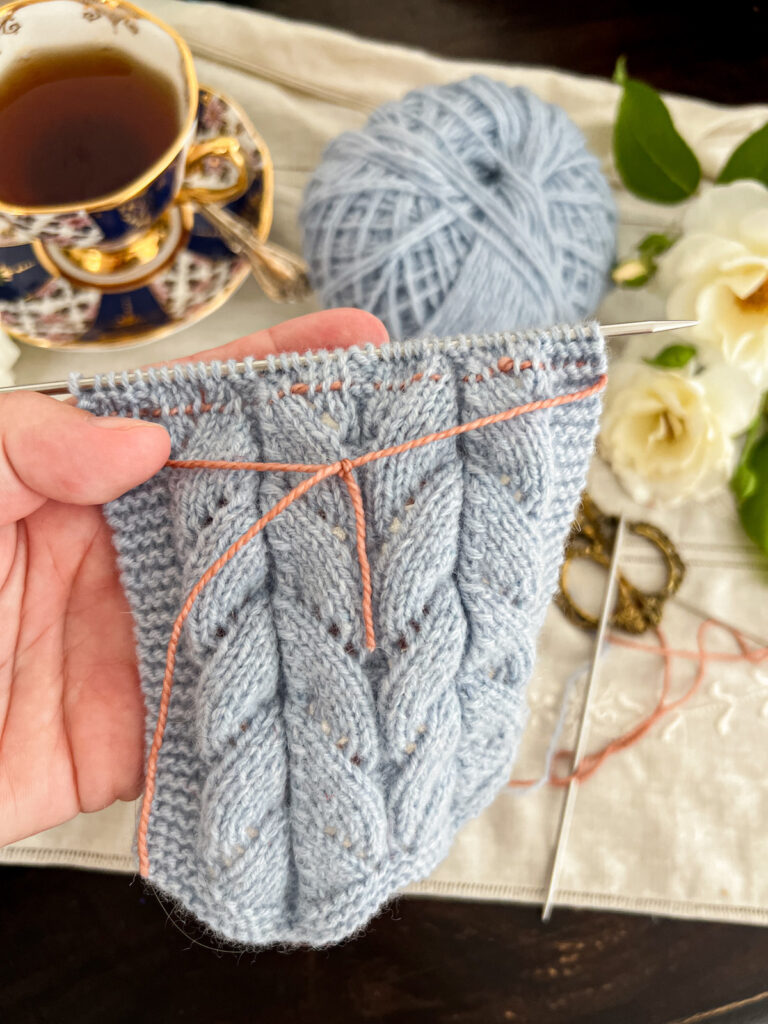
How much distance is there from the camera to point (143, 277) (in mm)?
1002

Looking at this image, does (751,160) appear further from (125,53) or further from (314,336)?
(125,53)

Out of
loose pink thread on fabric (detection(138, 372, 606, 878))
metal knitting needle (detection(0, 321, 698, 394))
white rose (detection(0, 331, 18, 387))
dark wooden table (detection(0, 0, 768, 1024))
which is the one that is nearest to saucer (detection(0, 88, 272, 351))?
white rose (detection(0, 331, 18, 387))

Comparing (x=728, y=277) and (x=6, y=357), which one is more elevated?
(x=728, y=277)

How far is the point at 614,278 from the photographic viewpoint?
0.97 m

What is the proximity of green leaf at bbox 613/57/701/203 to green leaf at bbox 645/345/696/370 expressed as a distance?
23cm

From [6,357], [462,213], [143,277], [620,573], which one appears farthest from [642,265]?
[6,357]

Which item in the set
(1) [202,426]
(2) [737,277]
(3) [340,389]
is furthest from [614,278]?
(1) [202,426]

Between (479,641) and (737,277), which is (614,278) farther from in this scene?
(479,641)

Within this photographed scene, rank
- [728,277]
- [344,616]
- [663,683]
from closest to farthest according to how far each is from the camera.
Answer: [344,616], [728,277], [663,683]

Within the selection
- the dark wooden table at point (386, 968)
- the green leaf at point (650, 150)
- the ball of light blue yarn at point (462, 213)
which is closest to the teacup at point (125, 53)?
the ball of light blue yarn at point (462, 213)

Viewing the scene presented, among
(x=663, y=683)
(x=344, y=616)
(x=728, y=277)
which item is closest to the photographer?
(x=344, y=616)

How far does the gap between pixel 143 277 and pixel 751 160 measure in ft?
2.49

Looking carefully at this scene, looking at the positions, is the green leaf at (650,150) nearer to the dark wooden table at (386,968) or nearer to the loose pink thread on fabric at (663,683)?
the loose pink thread on fabric at (663,683)

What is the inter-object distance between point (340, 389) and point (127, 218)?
0.35 m
